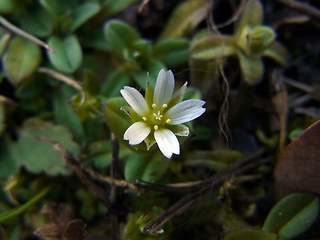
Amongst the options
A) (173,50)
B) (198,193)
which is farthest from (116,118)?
(173,50)

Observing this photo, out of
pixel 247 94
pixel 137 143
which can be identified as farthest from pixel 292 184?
pixel 137 143

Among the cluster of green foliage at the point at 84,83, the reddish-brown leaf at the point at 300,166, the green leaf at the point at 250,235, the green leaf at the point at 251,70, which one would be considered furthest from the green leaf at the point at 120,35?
the green leaf at the point at 250,235

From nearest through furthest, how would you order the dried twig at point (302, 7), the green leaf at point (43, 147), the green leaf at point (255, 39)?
the green leaf at point (255, 39), the green leaf at point (43, 147), the dried twig at point (302, 7)

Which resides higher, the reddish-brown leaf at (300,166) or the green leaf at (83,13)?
the green leaf at (83,13)

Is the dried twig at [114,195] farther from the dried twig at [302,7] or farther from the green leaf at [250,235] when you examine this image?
the dried twig at [302,7]

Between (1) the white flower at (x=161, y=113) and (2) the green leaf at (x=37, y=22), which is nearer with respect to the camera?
(1) the white flower at (x=161, y=113)
